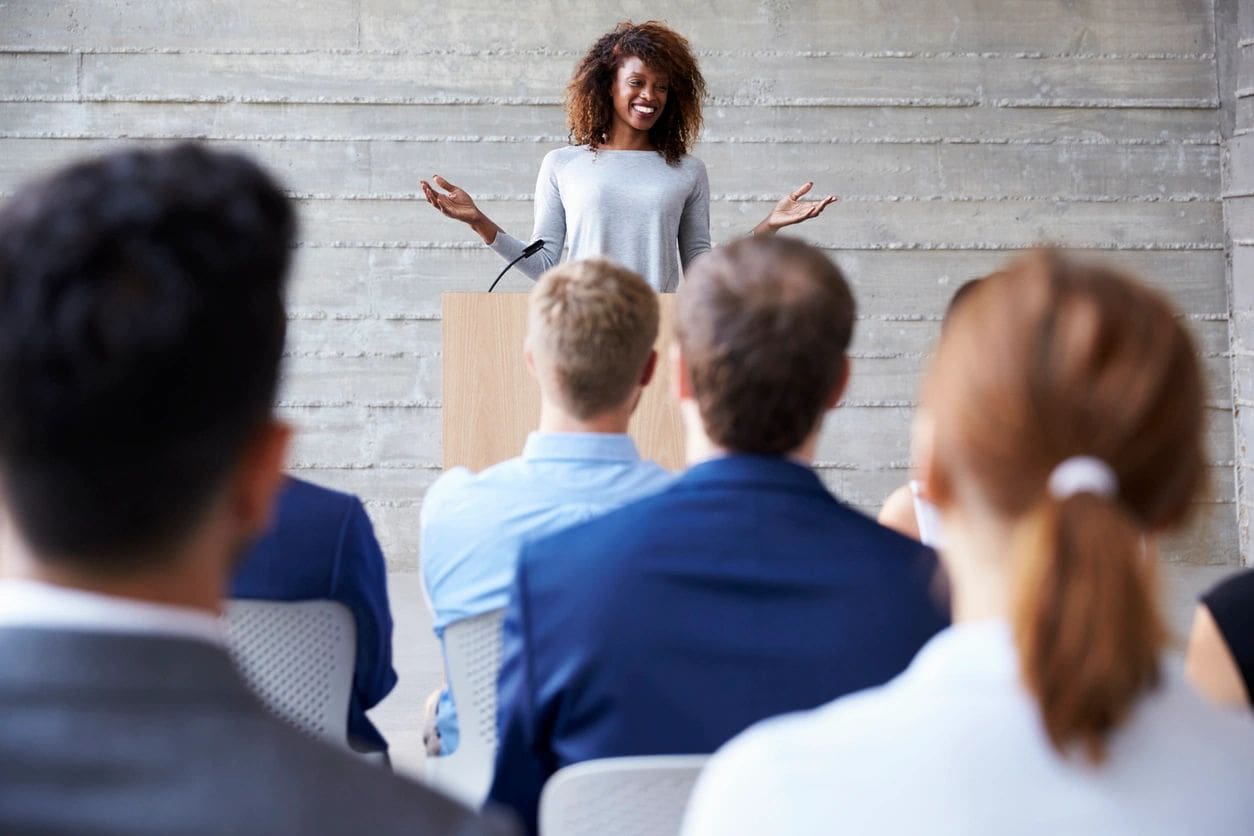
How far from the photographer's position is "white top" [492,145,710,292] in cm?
324

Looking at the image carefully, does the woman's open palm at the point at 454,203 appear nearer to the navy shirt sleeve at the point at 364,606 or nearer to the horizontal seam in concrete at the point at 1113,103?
the navy shirt sleeve at the point at 364,606

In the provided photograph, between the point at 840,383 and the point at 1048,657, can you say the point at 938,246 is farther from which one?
the point at 1048,657

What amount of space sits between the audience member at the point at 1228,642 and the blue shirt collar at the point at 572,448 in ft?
2.28

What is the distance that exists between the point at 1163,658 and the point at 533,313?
1.11m

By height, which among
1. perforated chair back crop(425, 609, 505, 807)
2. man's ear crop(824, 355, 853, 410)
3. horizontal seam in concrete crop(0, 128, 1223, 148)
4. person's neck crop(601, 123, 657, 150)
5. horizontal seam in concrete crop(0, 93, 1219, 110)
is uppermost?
horizontal seam in concrete crop(0, 93, 1219, 110)

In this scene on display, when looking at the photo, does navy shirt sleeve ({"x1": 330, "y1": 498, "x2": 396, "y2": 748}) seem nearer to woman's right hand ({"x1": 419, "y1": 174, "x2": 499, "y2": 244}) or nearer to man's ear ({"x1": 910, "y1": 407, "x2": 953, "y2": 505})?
man's ear ({"x1": 910, "y1": 407, "x2": 953, "y2": 505})

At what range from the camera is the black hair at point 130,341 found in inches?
21.1

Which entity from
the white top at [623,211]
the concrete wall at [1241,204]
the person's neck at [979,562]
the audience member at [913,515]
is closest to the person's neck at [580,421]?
the audience member at [913,515]

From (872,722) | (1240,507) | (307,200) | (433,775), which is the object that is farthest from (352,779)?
(1240,507)

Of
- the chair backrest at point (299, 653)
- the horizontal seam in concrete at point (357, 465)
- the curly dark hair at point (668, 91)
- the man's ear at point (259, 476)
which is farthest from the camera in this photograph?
the horizontal seam in concrete at point (357, 465)

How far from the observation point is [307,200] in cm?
481

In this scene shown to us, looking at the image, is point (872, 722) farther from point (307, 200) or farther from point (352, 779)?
point (307, 200)

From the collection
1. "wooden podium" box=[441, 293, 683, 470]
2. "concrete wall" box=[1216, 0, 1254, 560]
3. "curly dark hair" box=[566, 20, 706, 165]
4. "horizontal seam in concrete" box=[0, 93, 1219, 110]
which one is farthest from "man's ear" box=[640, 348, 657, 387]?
"concrete wall" box=[1216, 0, 1254, 560]

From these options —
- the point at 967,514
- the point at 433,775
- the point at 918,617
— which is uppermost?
the point at 967,514
